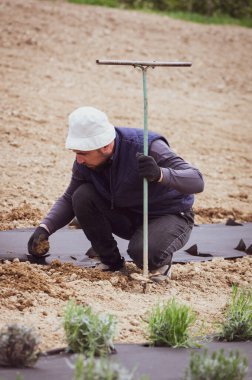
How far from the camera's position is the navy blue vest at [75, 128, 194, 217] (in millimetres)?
4832

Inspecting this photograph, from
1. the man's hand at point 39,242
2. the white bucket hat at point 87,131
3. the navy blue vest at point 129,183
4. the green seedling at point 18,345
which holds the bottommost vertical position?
the man's hand at point 39,242

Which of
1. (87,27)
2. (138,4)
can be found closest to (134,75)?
(87,27)

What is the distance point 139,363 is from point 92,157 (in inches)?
61.0

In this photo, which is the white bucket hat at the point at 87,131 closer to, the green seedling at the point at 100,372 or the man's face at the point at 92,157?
the man's face at the point at 92,157

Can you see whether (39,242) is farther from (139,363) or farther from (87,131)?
(139,363)

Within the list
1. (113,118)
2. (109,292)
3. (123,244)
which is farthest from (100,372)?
(113,118)

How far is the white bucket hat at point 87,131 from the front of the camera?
14.8 feet

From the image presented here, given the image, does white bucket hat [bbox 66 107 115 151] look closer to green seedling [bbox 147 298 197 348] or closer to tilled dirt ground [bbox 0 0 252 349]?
tilled dirt ground [bbox 0 0 252 349]

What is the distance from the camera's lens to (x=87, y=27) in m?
13.9

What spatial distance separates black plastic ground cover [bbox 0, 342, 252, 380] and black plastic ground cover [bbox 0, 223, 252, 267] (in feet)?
5.56

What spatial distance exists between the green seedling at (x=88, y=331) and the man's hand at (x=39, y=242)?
5.20 feet

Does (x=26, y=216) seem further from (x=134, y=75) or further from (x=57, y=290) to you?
(x=134, y=75)

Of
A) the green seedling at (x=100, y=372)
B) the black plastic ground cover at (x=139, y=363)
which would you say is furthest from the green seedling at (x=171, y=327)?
the green seedling at (x=100, y=372)

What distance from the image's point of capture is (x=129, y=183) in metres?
4.89
